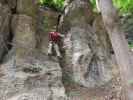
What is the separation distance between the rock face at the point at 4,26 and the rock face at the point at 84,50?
185cm

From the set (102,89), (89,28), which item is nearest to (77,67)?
(102,89)

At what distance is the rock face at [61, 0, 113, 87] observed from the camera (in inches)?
312

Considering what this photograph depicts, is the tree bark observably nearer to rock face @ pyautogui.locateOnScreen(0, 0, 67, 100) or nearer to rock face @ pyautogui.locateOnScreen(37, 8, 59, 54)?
rock face @ pyautogui.locateOnScreen(0, 0, 67, 100)

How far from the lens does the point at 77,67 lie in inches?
312

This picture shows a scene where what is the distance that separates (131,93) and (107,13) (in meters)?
1.56

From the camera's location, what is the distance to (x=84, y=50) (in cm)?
823

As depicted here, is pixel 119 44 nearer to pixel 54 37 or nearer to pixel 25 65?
pixel 25 65

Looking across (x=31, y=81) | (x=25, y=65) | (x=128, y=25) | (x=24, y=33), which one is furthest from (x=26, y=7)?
(x=128, y=25)

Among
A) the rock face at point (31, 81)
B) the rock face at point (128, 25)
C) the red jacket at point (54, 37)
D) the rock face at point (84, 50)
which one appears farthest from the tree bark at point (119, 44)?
the rock face at point (128, 25)

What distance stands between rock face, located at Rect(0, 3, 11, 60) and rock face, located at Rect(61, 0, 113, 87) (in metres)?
1.85

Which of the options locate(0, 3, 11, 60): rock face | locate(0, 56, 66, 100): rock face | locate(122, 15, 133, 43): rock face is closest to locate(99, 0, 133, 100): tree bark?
locate(0, 56, 66, 100): rock face

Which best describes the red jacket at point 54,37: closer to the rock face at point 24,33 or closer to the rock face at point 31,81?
the rock face at point 24,33

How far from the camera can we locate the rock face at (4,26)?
23.4ft

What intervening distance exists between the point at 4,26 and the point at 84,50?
251 centimetres
